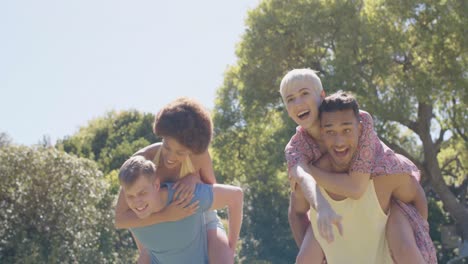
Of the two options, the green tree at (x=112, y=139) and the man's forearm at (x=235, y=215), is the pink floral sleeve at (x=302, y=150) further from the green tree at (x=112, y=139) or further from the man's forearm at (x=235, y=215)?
the green tree at (x=112, y=139)

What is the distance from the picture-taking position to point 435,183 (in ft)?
66.4

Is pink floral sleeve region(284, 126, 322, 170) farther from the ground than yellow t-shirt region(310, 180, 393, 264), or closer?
farther from the ground

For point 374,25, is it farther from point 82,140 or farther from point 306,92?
point 82,140

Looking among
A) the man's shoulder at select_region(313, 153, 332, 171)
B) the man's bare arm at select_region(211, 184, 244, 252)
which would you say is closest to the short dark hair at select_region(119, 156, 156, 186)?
the man's bare arm at select_region(211, 184, 244, 252)

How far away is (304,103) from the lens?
4.02 metres

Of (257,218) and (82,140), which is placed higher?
(82,140)

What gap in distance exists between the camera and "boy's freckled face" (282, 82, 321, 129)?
159 inches

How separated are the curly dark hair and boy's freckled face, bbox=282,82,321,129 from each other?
481 mm

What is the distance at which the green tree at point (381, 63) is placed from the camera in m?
19.3

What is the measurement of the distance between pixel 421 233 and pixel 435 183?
16.8 meters

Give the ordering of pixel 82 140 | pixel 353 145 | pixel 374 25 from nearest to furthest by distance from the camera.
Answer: pixel 353 145, pixel 374 25, pixel 82 140

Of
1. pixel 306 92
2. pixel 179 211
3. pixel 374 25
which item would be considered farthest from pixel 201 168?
pixel 374 25

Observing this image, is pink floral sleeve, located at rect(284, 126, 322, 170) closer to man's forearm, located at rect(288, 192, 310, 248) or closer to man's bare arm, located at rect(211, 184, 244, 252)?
man's forearm, located at rect(288, 192, 310, 248)

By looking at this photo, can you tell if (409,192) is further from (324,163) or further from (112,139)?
(112,139)
